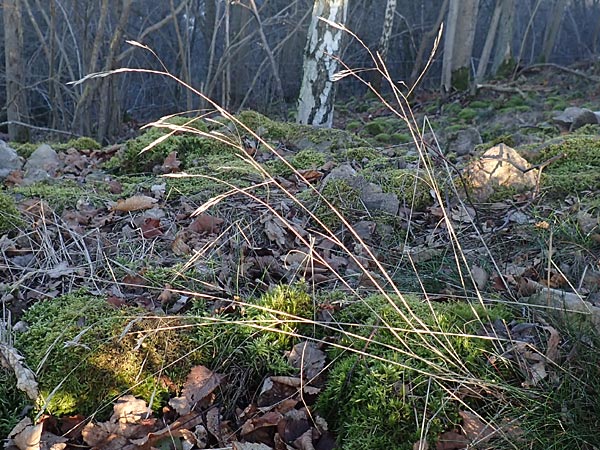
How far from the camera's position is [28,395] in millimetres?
1890

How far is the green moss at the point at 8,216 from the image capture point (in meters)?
2.76

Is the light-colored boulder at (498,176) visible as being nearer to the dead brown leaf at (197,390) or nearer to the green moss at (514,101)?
the dead brown leaf at (197,390)

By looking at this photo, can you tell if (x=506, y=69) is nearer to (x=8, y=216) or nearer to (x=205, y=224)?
(x=205, y=224)

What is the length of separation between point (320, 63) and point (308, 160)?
3069mm

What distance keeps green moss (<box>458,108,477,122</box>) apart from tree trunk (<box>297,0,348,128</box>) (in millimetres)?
3771

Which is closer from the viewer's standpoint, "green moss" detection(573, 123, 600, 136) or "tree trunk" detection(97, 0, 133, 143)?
"green moss" detection(573, 123, 600, 136)

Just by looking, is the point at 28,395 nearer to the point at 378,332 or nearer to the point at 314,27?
the point at 378,332

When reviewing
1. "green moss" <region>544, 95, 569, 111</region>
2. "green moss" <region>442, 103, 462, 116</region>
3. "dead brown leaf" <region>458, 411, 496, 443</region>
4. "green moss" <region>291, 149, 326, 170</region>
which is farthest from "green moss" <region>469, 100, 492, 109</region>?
"dead brown leaf" <region>458, 411, 496, 443</region>

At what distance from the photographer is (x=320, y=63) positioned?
6836 mm

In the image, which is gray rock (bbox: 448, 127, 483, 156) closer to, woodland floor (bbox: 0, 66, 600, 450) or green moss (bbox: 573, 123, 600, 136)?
green moss (bbox: 573, 123, 600, 136)

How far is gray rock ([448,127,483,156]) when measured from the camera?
530 cm

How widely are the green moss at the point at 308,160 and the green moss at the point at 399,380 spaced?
2.18 metres

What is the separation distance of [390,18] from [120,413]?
12.4 metres

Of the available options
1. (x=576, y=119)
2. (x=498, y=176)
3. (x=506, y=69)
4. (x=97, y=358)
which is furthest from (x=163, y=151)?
(x=506, y=69)
